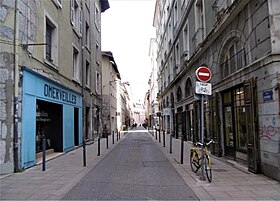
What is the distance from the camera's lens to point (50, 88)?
507 inches

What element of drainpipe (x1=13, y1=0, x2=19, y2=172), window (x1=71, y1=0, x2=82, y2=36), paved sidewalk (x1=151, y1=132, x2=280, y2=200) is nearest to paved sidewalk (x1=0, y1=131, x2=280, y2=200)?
paved sidewalk (x1=151, y1=132, x2=280, y2=200)

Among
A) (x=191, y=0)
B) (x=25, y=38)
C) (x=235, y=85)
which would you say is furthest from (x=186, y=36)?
(x=25, y=38)

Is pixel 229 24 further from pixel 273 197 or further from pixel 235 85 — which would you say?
pixel 273 197

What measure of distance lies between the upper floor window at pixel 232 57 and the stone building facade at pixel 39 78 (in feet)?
24.1

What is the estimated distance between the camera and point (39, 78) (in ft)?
37.8

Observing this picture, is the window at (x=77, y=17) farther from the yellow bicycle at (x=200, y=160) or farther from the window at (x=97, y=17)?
the yellow bicycle at (x=200, y=160)

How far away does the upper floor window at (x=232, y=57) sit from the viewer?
34.6ft

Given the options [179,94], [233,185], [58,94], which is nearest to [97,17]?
[179,94]

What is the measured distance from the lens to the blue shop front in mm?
10117

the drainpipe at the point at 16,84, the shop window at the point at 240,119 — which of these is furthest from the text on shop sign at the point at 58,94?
the shop window at the point at 240,119

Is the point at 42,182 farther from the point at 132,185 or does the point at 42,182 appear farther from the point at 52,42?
the point at 52,42

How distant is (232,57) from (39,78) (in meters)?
7.66

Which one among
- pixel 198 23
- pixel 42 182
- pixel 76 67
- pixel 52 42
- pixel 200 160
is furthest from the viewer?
pixel 76 67

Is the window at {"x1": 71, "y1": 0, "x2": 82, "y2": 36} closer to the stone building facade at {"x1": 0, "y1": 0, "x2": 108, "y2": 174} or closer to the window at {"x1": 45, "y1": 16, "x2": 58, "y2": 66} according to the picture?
the stone building facade at {"x1": 0, "y1": 0, "x2": 108, "y2": 174}
